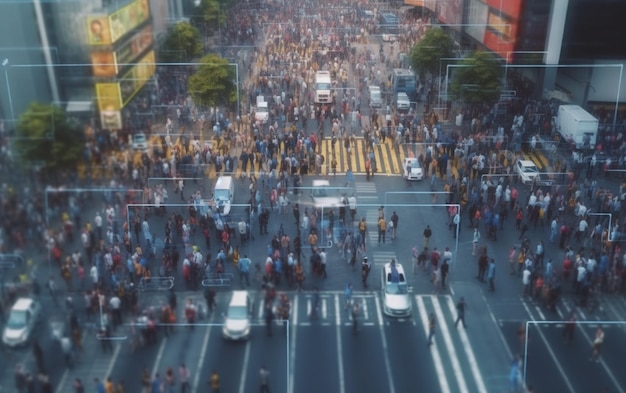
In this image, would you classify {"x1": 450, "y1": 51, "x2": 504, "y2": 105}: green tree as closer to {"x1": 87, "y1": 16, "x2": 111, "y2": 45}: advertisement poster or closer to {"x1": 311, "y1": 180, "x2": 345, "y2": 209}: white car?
{"x1": 311, "y1": 180, "x2": 345, "y2": 209}: white car

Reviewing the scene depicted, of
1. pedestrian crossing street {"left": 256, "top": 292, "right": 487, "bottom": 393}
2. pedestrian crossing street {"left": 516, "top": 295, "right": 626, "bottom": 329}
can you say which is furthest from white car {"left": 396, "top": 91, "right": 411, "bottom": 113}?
pedestrian crossing street {"left": 516, "top": 295, "right": 626, "bottom": 329}

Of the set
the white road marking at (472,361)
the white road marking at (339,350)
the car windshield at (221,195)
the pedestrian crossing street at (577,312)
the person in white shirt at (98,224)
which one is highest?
the person in white shirt at (98,224)

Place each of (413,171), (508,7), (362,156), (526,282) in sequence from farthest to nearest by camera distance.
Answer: (508,7), (362,156), (413,171), (526,282)

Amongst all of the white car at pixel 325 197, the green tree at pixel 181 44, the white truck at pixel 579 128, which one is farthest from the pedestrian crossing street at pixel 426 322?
the green tree at pixel 181 44

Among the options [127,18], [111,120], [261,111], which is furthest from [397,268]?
Answer: [261,111]

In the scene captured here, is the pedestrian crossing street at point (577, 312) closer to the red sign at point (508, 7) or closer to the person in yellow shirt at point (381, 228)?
the person in yellow shirt at point (381, 228)

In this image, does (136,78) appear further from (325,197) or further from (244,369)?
(244,369)
